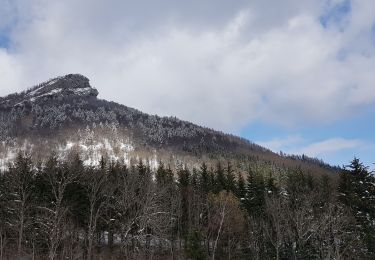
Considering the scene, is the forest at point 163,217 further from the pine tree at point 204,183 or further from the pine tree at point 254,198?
the pine tree at point 204,183

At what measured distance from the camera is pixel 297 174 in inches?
3504

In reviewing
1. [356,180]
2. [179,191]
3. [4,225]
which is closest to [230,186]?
[179,191]

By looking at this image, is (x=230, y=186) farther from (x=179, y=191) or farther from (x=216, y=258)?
(x=216, y=258)

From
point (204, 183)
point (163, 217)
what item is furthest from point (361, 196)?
point (204, 183)

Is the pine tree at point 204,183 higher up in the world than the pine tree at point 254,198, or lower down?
higher up

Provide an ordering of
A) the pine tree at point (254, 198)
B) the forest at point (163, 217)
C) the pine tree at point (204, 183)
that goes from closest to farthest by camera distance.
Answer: the forest at point (163, 217) → the pine tree at point (254, 198) → the pine tree at point (204, 183)

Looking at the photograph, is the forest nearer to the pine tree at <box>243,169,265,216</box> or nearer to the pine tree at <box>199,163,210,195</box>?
the pine tree at <box>243,169,265,216</box>

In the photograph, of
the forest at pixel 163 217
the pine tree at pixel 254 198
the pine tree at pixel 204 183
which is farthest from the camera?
the pine tree at pixel 204 183

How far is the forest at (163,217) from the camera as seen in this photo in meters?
49.1

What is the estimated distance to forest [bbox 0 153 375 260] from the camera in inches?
1934

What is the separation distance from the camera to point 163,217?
2144 inches

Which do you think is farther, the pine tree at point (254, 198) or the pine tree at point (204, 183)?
the pine tree at point (204, 183)

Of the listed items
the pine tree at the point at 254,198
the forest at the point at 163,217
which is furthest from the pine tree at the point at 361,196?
the pine tree at the point at 254,198

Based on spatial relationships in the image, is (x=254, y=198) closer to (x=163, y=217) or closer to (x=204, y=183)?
(x=204, y=183)
